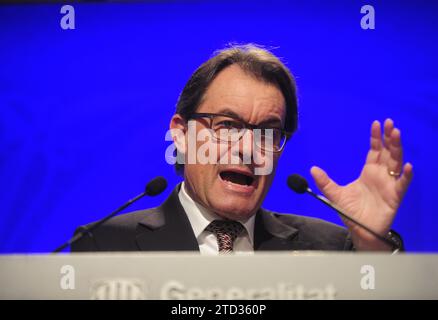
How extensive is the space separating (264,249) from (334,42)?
0.85 m

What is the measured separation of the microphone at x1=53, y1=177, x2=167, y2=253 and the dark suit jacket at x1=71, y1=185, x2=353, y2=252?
0.06ft

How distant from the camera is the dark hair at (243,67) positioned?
7.97ft

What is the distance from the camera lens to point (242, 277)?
231 cm

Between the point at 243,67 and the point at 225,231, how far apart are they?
0.62 metres

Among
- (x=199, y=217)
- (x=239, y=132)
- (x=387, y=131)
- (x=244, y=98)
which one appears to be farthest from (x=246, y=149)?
(x=387, y=131)

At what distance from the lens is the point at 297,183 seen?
2.40 metres

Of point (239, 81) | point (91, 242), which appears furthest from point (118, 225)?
point (239, 81)

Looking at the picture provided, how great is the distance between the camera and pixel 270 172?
7.94ft

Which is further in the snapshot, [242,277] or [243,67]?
[243,67]

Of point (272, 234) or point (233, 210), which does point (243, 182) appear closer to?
point (233, 210)

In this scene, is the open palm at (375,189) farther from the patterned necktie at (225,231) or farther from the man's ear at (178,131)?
the man's ear at (178,131)

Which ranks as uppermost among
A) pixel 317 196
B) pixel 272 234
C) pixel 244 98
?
pixel 244 98

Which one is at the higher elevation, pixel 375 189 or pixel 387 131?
pixel 387 131

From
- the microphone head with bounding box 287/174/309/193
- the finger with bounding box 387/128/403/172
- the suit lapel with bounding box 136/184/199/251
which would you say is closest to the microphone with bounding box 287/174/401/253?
the microphone head with bounding box 287/174/309/193
